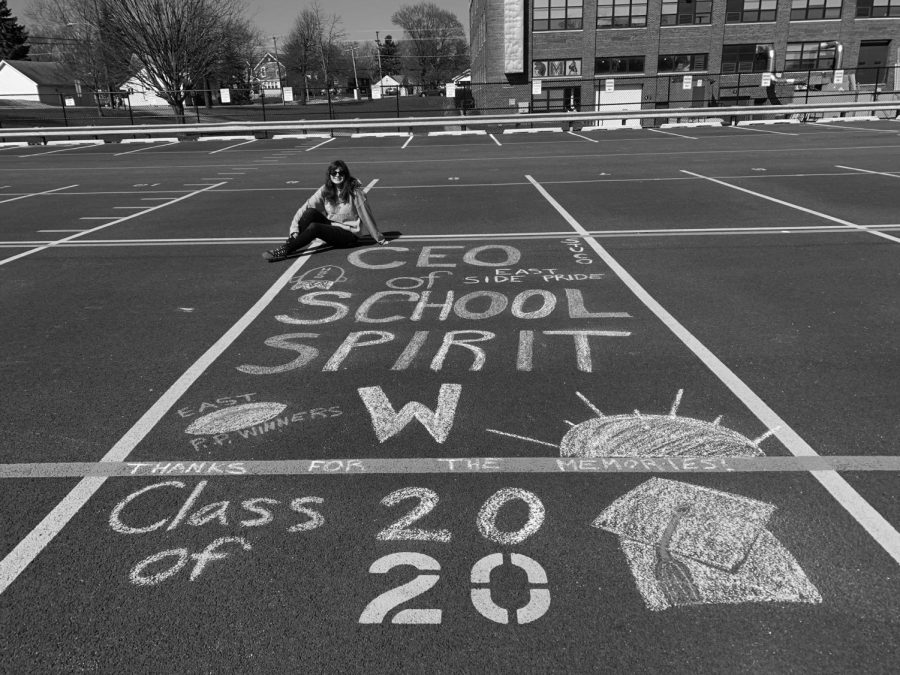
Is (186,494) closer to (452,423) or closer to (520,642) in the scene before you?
(452,423)

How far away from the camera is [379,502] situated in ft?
11.6

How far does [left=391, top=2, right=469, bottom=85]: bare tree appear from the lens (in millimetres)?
110375

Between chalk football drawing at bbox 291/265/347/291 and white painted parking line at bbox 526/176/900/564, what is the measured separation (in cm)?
321

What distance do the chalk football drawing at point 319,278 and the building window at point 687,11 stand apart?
4394 centimetres

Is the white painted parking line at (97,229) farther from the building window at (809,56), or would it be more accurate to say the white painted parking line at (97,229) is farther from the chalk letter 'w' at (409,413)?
the building window at (809,56)

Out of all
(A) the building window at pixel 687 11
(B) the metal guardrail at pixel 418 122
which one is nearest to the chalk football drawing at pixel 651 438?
(B) the metal guardrail at pixel 418 122

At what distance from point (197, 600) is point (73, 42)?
7154cm

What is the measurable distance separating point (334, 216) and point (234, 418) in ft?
17.1

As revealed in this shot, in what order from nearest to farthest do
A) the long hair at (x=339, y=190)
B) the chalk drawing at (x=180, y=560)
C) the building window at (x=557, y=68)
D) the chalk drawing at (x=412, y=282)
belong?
the chalk drawing at (x=180, y=560), the chalk drawing at (x=412, y=282), the long hair at (x=339, y=190), the building window at (x=557, y=68)

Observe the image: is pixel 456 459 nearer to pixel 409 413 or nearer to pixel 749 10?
pixel 409 413

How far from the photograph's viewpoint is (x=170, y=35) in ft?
146

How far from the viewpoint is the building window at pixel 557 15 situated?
4447cm

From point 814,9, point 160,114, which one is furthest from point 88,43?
point 814,9

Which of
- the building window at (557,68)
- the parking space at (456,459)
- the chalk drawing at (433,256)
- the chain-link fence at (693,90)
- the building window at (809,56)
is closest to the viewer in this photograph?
the parking space at (456,459)
